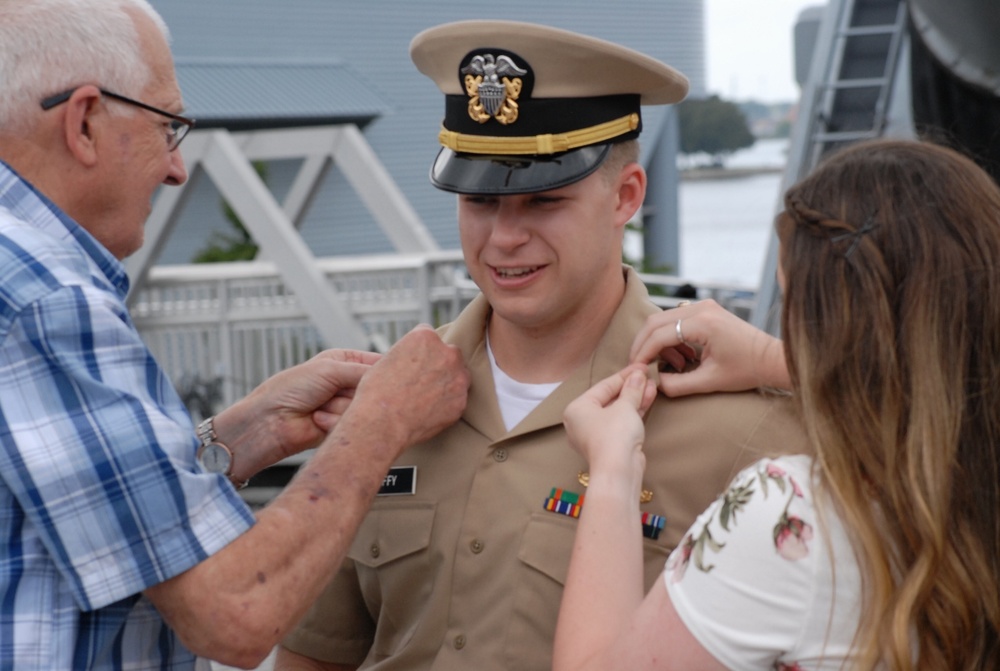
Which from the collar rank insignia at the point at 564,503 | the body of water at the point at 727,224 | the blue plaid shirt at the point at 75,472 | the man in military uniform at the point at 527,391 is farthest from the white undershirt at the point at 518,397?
the body of water at the point at 727,224

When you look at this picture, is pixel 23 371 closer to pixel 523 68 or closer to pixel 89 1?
pixel 89 1

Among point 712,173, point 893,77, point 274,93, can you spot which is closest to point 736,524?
point 893,77

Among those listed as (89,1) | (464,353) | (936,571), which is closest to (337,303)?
(464,353)

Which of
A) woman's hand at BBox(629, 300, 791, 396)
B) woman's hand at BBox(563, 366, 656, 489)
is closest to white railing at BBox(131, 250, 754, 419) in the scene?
woman's hand at BBox(629, 300, 791, 396)

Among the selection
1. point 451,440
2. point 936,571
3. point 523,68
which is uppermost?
point 523,68

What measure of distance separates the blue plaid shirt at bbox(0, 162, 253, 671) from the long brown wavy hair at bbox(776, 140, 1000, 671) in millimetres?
896

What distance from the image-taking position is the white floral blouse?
1618mm

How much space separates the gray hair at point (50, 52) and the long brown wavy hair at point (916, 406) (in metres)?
1.11

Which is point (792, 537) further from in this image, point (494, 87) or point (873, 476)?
point (494, 87)

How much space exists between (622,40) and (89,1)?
62.0 ft

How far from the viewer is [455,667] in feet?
7.27

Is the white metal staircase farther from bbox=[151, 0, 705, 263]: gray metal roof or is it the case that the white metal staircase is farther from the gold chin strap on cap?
bbox=[151, 0, 705, 263]: gray metal roof

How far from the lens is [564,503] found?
2.26 m

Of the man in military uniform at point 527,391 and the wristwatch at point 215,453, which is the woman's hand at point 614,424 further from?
the wristwatch at point 215,453
